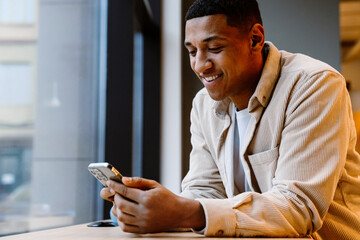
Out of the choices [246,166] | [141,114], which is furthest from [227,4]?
[141,114]

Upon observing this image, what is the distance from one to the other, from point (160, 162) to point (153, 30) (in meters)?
0.87

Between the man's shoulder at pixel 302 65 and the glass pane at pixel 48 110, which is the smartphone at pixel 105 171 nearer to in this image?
the glass pane at pixel 48 110

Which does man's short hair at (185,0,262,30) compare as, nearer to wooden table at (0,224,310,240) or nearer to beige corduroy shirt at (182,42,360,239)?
beige corduroy shirt at (182,42,360,239)

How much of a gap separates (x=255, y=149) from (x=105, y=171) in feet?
1.65

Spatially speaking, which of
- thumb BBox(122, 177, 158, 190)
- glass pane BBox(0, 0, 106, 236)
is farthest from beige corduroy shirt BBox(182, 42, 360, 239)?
glass pane BBox(0, 0, 106, 236)

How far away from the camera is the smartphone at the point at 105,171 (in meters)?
1.07

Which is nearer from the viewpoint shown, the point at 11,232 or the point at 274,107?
the point at 274,107

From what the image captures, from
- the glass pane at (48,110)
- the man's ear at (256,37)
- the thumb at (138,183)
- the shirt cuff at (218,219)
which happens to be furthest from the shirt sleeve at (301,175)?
the glass pane at (48,110)

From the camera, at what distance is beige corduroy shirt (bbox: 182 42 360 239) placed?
113 cm

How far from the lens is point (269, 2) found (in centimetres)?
312

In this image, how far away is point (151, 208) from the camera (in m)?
1.05

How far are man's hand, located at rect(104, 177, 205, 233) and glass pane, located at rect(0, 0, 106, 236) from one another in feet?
1.61

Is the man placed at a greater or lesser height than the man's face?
lesser

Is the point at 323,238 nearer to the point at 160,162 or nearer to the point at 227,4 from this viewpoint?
the point at 227,4
